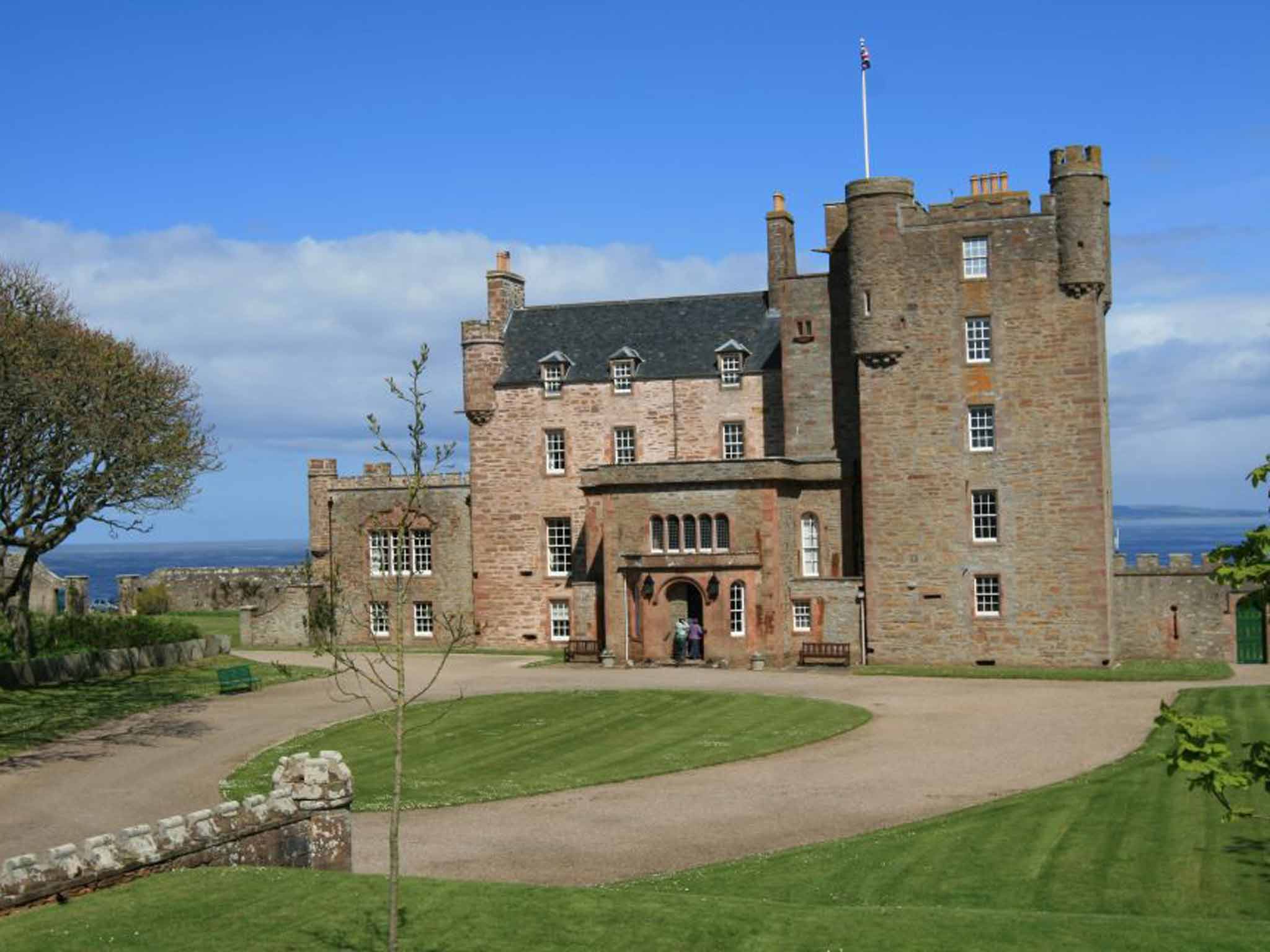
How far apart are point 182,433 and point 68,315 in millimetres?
5111

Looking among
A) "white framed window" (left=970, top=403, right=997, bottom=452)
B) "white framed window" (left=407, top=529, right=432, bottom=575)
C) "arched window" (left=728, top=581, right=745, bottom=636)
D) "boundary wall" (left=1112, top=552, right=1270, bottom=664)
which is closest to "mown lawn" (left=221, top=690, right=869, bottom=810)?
"arched window" (left=728, top=581, right=745, bottom=636)

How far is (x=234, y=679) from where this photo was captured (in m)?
42.9

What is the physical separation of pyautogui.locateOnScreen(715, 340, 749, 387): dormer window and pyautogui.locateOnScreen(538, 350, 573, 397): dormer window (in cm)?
606

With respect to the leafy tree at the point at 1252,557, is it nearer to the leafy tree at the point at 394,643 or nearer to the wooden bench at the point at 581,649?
the leafy tree at the point at 394,643

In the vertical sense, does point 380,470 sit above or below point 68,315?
below

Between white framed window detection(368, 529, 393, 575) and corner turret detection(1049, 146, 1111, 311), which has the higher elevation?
corner turret detection(1049, 146, 1111, 311)

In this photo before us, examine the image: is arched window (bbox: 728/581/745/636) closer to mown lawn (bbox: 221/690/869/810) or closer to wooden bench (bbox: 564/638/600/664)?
wooden bench (bbox: 564/638/600/664)

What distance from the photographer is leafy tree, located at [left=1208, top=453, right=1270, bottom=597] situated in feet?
46.6

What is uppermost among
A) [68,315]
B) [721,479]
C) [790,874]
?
[68,315]

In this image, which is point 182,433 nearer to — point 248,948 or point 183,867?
point 183,867

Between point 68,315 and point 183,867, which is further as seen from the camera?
point 68,315

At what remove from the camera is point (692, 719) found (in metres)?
36.9

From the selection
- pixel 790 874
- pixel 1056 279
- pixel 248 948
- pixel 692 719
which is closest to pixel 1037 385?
pixel 1056 279

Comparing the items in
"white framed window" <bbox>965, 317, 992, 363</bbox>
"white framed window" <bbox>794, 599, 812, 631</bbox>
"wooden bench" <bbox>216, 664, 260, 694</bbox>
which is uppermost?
"white framed window" <bbox>965, 317, 992, 363</bbox>
